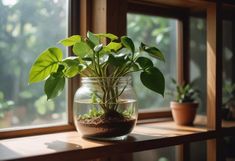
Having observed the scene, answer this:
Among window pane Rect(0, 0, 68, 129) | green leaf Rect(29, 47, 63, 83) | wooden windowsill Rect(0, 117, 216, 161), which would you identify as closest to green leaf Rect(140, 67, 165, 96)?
wooden windowsill Rect(0, 117, 216, 161)

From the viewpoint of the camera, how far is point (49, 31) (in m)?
1.42

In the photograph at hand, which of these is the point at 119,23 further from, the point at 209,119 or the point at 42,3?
the point at 209,119

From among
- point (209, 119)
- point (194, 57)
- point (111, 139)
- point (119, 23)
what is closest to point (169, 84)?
point (194, 57)

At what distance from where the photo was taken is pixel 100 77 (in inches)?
46.2

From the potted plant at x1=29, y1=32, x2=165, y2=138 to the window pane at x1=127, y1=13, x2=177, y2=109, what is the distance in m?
0.47

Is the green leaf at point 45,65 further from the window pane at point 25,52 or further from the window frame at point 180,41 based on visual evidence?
the window frame at point 180,41

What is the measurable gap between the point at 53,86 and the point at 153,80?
14.2 inches

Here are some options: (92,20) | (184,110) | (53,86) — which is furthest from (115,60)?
(184,110)

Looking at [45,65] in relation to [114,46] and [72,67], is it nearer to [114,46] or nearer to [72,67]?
[72,67]

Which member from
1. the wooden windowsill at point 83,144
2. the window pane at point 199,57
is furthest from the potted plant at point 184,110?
the window pane at point 199,57

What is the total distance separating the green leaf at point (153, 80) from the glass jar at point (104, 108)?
0.09 metres

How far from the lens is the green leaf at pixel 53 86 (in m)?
1.11

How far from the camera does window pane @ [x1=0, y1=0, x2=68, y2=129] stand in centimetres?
130

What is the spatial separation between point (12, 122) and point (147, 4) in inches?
36.9
